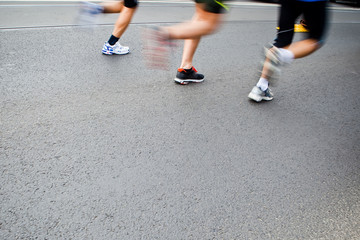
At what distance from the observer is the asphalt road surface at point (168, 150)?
5.70 feet

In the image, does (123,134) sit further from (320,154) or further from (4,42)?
(4,42)

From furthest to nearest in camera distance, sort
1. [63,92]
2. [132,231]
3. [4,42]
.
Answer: [4,42] < [63,92] < [132,231]

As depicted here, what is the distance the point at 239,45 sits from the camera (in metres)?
5.25

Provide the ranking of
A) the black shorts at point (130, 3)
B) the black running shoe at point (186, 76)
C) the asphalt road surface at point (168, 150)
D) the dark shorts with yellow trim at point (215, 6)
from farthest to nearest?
the black shorts at point (130, 3) → the black running shoe at point (186, 76) → the dark shorts with yellow trim at point (215, 6) → the asphalt road surface at point (168, 150)

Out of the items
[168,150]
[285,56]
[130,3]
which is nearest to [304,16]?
[285,56]

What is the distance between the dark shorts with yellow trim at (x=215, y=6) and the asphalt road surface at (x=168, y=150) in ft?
3.02

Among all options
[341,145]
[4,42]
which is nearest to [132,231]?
[341,145]

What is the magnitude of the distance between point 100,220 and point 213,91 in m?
2.12

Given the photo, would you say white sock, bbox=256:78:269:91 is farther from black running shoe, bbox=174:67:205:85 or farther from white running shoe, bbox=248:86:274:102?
black running shoe, bbox=174:67:205:85

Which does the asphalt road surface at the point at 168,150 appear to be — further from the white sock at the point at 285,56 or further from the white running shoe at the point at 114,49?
the white sock at the point at 285,56

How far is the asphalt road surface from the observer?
1737mm

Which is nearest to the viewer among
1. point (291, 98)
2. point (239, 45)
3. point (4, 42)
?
point (291, 98)

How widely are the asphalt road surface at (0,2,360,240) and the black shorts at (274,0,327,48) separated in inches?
31.1

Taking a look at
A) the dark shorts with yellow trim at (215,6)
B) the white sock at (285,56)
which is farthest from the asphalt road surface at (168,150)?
the dark shorts with yellow trim at (215,6)
